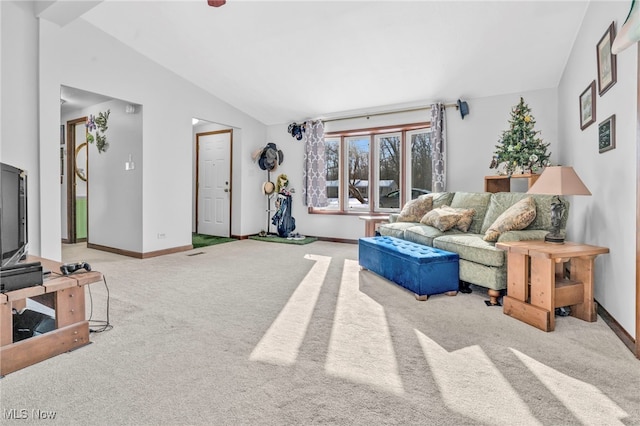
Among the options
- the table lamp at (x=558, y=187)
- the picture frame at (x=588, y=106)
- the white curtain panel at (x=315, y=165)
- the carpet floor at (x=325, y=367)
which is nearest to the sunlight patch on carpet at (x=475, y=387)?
the carpet floor at (x=325, y=367)

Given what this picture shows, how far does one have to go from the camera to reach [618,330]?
218 cm

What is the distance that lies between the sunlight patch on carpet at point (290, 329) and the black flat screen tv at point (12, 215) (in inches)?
56.8

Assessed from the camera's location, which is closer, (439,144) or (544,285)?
(544,285)

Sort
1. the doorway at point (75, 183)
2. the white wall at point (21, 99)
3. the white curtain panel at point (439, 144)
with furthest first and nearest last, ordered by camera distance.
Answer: the doorway at point (75, 183) < the white curtain panel at point (439, 144) < the white wall at point (21, 99)

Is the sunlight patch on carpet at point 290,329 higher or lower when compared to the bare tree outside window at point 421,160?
lower

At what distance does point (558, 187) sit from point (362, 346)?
1781 mm

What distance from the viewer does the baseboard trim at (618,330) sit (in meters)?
1.96

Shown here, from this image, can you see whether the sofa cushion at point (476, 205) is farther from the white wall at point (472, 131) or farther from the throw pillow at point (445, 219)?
the white wall at point (472, 131)

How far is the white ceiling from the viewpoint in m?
3.44

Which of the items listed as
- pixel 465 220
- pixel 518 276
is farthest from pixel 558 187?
pixel 465 220

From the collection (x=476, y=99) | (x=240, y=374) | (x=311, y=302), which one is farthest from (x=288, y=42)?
(x=240, y=374)

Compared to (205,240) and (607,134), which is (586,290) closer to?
(607,134)

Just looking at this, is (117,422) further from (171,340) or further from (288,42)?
(288,42)

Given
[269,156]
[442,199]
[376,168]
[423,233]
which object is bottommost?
[423,233]
